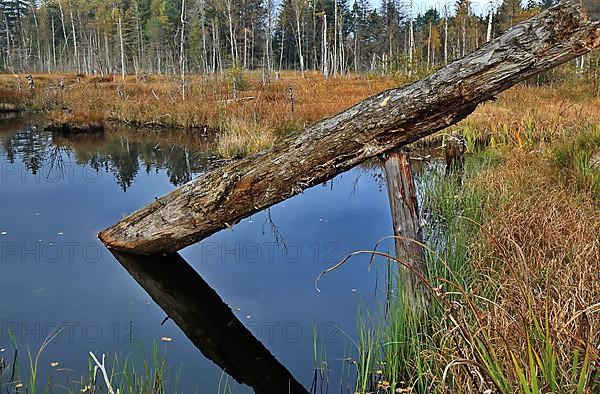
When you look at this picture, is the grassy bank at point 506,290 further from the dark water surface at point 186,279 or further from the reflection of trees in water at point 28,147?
the reflection of trees in water at point 28,147

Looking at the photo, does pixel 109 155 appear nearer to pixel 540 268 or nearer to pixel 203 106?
pixel 203 106

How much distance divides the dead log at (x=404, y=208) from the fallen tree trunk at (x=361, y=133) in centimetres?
14

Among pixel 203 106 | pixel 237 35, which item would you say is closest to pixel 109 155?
pixel 203 106

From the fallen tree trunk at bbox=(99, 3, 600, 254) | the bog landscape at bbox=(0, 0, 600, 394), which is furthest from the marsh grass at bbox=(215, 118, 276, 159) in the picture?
the fallen tree trunk at bbox=(99, 3, 600, 254)

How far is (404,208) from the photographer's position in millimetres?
3973

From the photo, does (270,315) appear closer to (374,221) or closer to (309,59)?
(374,221)

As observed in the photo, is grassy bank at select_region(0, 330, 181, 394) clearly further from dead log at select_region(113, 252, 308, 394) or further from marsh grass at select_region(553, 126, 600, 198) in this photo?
marsh grass at select_region(553, 126, 600, 198)

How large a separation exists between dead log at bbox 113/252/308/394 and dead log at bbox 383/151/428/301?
113 centimetres

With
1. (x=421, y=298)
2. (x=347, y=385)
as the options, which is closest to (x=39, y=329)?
(x=347, y=385)

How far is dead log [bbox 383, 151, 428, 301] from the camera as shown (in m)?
3.91

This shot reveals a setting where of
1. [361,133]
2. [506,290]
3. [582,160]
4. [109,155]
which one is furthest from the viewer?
[109,155]

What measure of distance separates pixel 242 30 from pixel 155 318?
134 ft

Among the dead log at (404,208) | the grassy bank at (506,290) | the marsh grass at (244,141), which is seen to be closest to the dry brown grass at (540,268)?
the grassy bank at (506,290)

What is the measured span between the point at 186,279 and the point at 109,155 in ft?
25.6
